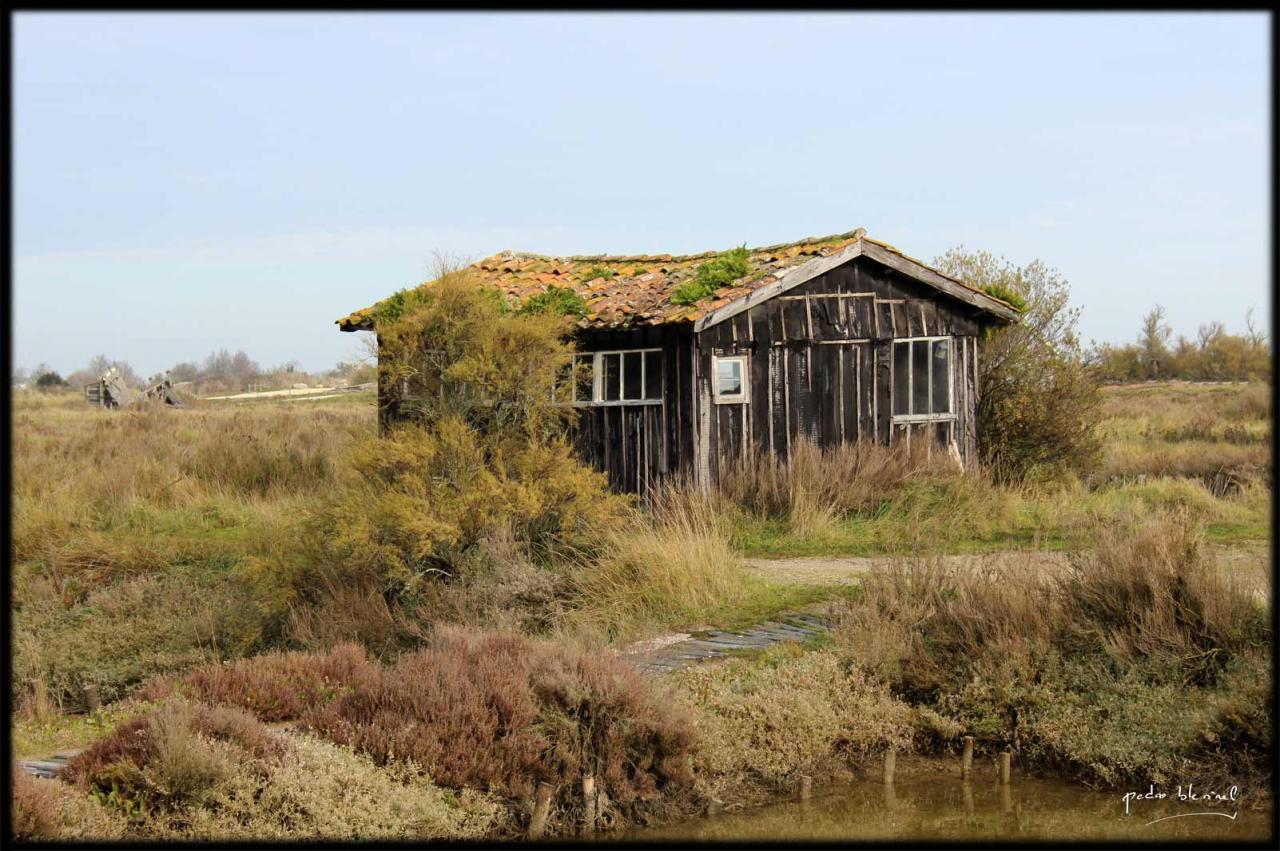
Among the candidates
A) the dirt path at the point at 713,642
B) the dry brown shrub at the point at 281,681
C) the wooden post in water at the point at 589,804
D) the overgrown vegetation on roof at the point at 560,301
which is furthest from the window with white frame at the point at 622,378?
the wooden post in water at the point at 589,804

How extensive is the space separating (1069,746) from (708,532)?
5405 millimetres

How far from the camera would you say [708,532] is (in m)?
13.0

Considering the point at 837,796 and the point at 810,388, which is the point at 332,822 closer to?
the point at 837,796

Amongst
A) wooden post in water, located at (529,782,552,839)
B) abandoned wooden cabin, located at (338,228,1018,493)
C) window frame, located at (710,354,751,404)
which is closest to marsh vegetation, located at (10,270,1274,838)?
wooden post in water, located at (529,782,552,839)

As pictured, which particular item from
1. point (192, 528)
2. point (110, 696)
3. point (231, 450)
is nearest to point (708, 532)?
point (110, 696)

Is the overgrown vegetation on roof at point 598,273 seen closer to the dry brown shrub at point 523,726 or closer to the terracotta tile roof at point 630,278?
the terracotta tile roof at point 630,278

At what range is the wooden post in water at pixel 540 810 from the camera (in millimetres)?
7238

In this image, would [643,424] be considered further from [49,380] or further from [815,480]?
[49,380]

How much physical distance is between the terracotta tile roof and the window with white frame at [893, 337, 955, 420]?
5.12 ft

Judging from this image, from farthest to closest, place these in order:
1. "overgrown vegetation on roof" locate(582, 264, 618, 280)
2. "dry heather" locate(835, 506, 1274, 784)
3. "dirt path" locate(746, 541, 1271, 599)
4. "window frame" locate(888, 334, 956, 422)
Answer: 1. "overgrown vegetation on roof" locate(582, 264, 618, 280)
2. "window frame" locate(888, 334, 956, 422)
3. "dirt path" locate(746, 541, 1271, 599)
4. "dry heather" locate(835, 506, 1274, 784)

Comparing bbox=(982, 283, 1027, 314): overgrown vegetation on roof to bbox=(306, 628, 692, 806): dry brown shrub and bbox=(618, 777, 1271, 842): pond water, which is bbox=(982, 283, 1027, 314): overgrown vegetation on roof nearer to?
bbox=(618, 777, 1271, 842): pond water

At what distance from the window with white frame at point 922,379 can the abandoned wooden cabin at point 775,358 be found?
0.02 metres
